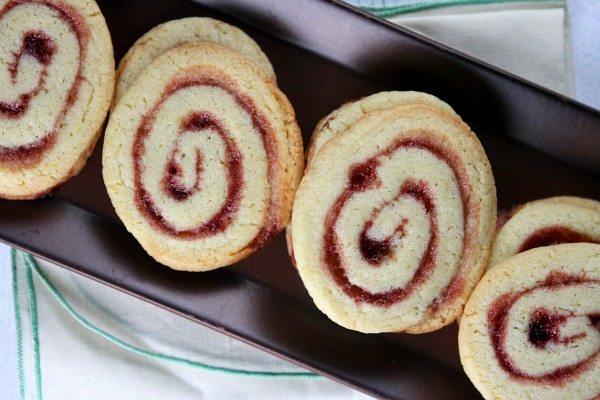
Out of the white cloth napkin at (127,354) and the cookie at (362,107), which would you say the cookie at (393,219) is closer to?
the cookie at (362,107)

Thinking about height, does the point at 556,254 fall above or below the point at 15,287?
above

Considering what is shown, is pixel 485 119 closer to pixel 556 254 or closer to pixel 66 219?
pixel 556 254

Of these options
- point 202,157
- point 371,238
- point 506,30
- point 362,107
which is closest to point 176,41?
point 202,157

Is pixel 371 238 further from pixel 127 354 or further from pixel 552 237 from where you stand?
pixel 127 354

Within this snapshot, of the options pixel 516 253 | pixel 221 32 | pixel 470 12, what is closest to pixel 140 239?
pixel 221 32

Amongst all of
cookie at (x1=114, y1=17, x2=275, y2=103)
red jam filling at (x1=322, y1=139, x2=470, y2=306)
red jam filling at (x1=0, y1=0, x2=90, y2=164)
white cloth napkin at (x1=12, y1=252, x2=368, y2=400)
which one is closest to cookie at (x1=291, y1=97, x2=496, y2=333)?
red jam filling at (x1=322, y1=139, x2=470, y2=306)

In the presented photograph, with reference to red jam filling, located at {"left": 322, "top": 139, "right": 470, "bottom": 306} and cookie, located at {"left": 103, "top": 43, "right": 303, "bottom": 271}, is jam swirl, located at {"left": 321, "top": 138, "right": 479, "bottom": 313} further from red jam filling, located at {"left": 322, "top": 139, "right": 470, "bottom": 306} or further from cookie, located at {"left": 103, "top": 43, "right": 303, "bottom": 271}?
cookie, located at {"left": 103, "top": 43, "right": 303, "bottom": 271}

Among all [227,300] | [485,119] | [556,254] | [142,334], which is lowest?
[142,334]
